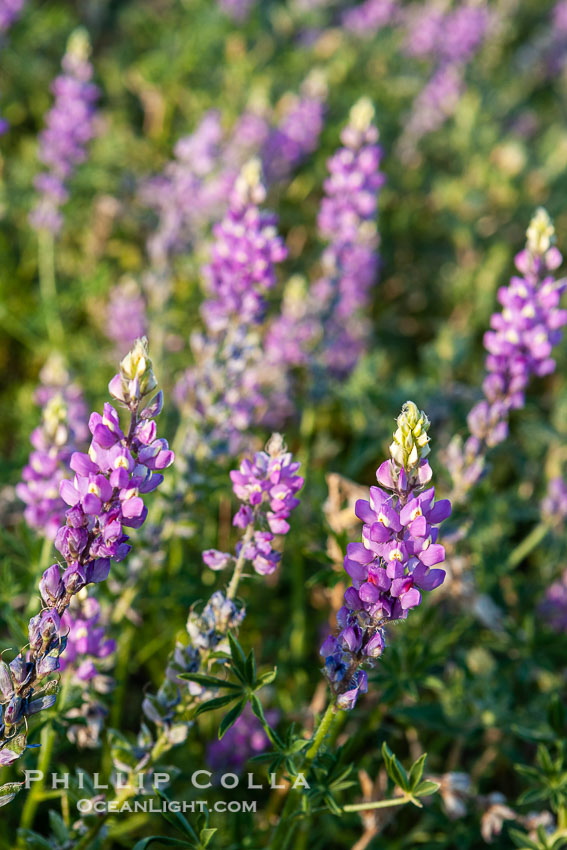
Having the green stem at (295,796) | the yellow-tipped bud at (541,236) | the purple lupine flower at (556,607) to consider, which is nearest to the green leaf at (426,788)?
the green stem at (295,796)

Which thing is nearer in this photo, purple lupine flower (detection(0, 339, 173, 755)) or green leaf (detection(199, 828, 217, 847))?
purple lupine flower (detection(0, 339, 173, 755))

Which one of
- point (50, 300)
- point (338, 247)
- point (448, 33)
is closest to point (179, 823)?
point (338, 247)

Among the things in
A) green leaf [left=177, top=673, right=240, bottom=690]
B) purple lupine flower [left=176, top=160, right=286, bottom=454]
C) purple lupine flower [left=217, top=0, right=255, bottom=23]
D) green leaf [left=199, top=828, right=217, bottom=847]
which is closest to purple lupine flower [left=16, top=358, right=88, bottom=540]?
purple lupine flower [left=176, top=160, right=286, bottom=454]

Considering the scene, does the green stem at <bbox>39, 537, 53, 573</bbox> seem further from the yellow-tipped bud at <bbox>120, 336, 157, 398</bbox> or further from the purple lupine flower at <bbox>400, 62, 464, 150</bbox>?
the purple lupine flower at <bbox>400, 62, 464, 150</bbox>

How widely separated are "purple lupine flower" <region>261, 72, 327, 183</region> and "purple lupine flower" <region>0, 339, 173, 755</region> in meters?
4.27

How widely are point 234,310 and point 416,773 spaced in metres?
1.97

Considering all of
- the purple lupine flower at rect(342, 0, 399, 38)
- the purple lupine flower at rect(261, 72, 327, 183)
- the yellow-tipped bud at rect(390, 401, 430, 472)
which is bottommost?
the yellow-tipped bud at rect(390, 401, 430, 472)

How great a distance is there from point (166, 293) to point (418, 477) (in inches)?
124

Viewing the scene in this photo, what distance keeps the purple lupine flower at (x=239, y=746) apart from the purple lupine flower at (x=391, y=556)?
1454mm

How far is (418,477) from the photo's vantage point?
189 centimetres

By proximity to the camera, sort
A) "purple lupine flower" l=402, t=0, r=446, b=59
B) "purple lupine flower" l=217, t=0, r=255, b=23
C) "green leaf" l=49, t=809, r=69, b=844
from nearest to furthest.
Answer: "green leaf" l=49, t=809, r=69, b=844, "purple lupine flower" l=217, t=0, r=255, b=23, "purple lupine flower" l=402, t=0, r=446, b=59

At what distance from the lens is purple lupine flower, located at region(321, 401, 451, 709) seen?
1.82 meters

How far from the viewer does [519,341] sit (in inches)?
117

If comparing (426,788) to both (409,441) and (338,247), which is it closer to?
(409,441)
